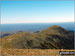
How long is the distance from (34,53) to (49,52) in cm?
141

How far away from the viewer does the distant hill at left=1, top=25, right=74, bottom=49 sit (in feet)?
56.4

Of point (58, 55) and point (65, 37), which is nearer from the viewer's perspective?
point (58, 55)

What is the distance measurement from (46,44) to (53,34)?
358cm

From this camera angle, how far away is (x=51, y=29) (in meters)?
23.9

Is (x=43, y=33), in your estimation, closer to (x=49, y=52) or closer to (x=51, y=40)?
(x=51, y=40)

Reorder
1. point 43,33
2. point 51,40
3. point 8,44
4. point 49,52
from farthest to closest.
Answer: point 43,33 → point 51,40 → point 8,44 → point 49,52

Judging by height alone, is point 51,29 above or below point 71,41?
above

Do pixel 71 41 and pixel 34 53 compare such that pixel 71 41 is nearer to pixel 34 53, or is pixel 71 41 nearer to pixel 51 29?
pixel 51 29

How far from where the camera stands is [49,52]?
39.5 feet

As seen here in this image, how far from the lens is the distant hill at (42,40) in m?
17.2

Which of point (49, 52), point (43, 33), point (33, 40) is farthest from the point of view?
point (43, 33)

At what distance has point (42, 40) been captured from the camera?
1906cm

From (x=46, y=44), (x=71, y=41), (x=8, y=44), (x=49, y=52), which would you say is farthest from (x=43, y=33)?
(x=49, y=52)

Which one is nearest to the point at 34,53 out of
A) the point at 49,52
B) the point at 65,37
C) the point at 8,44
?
the point at 49,52
